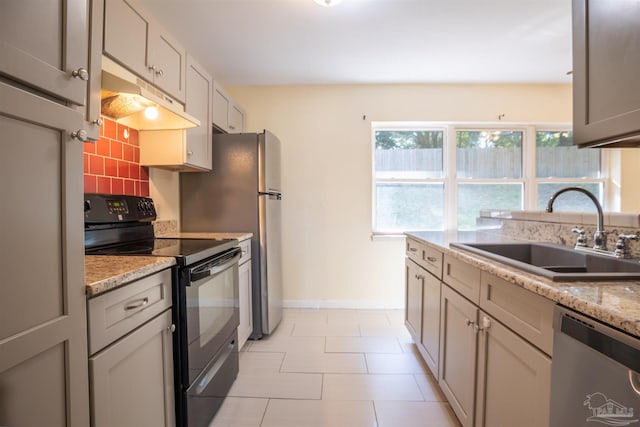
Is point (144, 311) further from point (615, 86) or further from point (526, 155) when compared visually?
point (526, 155)

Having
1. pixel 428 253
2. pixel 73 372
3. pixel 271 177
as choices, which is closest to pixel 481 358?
pixel 428 253

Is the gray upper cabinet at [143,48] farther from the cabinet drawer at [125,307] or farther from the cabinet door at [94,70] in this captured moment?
the cabinet drawer at [125,307]

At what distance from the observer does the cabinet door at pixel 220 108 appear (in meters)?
2.53

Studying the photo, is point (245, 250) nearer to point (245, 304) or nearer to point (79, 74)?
point (245, 304)

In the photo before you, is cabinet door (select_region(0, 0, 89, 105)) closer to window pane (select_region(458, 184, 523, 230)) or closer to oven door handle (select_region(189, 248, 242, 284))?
oven door handle (select_region(189, 248, 242, 284))

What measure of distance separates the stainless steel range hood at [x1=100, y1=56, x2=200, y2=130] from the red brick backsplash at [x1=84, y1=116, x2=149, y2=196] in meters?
0.09

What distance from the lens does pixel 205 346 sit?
152cm

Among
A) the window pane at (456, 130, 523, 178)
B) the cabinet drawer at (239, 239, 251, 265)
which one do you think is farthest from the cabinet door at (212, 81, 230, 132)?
the window pane at (456, 130, 523, 178)

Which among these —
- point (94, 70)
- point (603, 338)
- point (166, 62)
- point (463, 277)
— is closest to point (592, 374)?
point (603, 338)

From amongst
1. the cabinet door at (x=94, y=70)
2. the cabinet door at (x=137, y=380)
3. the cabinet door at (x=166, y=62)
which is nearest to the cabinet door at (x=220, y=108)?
the cabinet door at (x=166, y=62)

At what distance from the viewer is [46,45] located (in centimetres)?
76

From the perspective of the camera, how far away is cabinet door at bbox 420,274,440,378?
179 centimetres

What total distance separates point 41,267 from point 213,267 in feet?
2.89

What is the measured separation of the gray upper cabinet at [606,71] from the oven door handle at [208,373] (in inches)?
73.3
